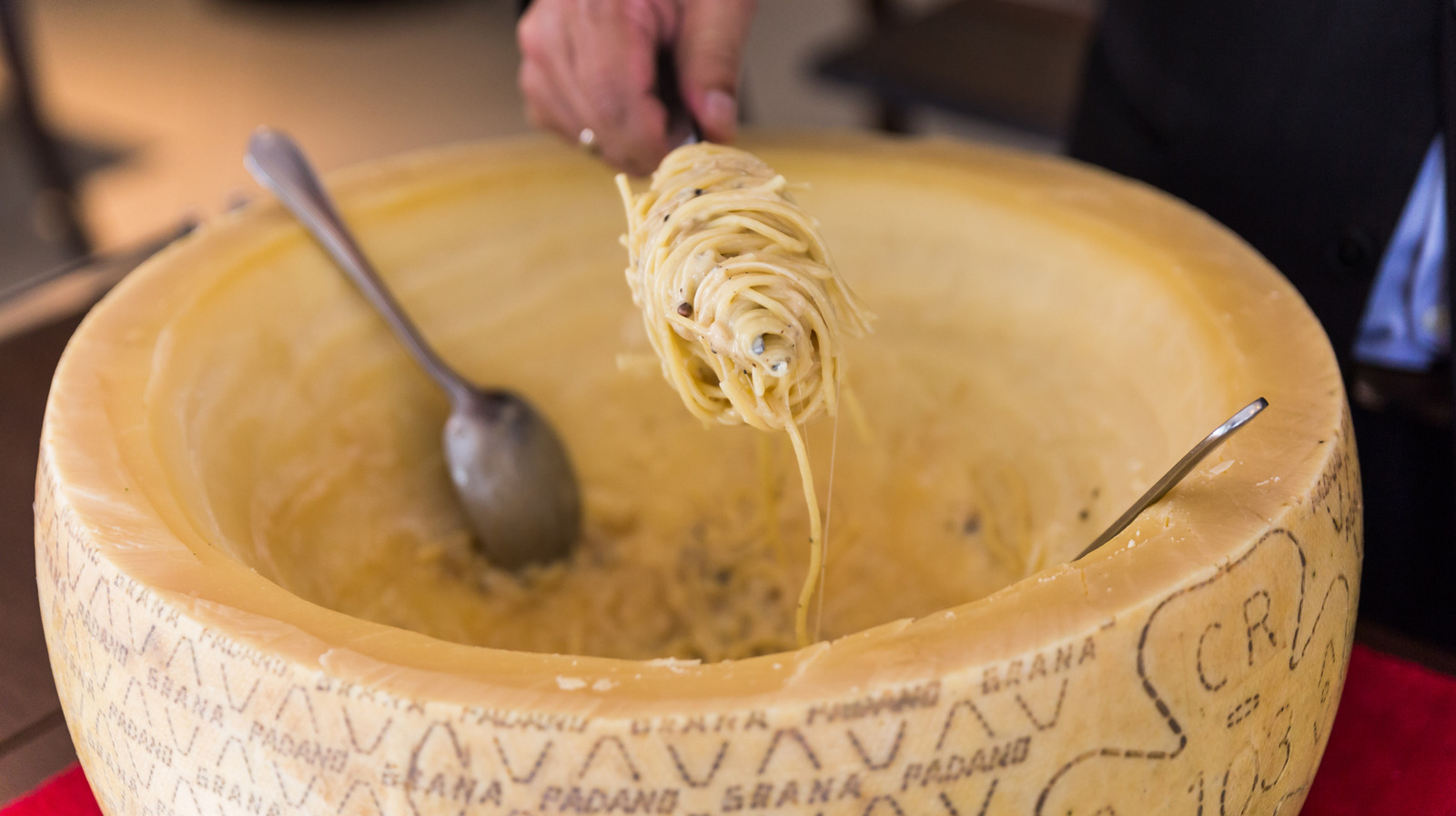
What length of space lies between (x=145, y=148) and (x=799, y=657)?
384 centimetres

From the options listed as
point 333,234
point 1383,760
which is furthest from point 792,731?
point 333,234

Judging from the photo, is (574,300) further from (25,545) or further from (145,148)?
(145,148)

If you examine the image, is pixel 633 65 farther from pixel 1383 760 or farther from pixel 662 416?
pixel 1383 760

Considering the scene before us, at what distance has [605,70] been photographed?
1.07m

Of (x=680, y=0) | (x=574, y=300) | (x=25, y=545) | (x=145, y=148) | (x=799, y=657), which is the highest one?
(x=680, y=0)

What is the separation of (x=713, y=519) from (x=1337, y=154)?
75 centimetres

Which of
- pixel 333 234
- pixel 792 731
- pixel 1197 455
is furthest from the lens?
pixel 333 234

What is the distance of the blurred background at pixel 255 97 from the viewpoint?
149 centimetres

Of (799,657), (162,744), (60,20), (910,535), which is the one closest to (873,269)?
(910,535)

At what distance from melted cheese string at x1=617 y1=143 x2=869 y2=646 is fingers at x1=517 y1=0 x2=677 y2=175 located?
4.4 inches

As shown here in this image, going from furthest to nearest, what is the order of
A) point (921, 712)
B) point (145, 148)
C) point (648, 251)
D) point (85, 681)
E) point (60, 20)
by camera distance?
point (60, 20)
point (145, 148)
point (648, 251)
point (85, 681)
point (921, 712)

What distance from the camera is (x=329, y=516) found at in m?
1.04

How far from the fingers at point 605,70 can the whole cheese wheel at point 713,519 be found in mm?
66

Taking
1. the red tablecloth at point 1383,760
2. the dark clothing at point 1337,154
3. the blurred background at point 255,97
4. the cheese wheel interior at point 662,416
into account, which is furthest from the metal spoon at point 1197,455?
the blurred background at point 255,97
